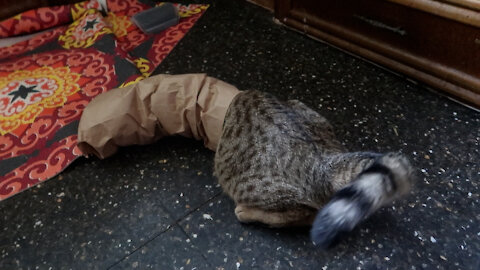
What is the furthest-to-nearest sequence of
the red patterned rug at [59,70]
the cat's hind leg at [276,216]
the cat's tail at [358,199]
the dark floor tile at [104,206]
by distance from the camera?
1. the red patterned rug at [59,70]
2. the dark floor tile at [104,206]
3. the cat's hind leg at [276,216]
4. the cat's tail at [358,199]

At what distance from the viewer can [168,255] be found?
46.6 inches

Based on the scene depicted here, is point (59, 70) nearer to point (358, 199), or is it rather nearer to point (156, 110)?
point (156, 110)

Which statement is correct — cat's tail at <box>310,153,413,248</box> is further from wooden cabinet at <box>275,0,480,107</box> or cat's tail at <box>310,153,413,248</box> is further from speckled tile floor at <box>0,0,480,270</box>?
wooden cabinet at <box>275,0,480,107</box>

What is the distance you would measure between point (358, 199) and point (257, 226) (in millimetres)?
488

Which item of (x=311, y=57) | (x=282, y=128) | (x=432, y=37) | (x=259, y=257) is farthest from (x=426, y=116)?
(x=259, y=257)

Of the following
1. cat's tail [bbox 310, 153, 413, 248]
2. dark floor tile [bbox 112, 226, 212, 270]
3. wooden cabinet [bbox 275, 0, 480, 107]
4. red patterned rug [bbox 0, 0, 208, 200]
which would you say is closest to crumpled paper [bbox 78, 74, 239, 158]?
red patterned rug [bbox 0, 0, 208, 200]

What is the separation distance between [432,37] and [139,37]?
1379 mm

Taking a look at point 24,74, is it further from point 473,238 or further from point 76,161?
point 473,238

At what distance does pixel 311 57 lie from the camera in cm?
185

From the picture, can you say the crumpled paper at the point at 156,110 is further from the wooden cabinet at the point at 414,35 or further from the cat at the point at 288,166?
the wooden cabinet at the point at 414,35

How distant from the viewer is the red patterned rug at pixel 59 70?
150 cm

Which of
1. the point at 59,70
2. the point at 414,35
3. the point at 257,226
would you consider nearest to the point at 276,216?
the point at 257,226

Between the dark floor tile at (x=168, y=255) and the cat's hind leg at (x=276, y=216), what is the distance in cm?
17

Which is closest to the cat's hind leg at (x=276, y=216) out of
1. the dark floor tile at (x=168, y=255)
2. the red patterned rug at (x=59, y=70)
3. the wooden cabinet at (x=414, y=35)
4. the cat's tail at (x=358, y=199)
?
the dark floor tile at (x=168, y=255)
